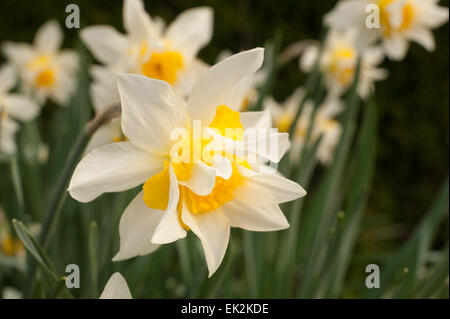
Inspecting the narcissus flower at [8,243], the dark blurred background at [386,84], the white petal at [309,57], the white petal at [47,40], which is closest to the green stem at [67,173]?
the narcissus flower at [8,243]

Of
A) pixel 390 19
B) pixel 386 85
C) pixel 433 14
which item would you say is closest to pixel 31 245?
Result: pixel 390 19

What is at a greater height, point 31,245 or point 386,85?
point 386,85

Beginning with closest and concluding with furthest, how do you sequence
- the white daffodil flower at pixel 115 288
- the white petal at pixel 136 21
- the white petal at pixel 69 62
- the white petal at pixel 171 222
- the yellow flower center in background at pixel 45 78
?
the white petal at pixel 171 222, the white daffodil flower at pixel 115 288, the white petal at pixel 136 21, the yellow flower center in background at pixel 45 78, the white petal at pixel 69 62

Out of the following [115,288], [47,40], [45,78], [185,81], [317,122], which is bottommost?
[115,288]

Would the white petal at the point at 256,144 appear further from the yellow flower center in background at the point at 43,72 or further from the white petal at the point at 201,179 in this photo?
the yellow flower center in background at the point at 43,72

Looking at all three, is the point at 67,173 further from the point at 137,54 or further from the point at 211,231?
the point at 137,54

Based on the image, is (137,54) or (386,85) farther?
(386,85)
